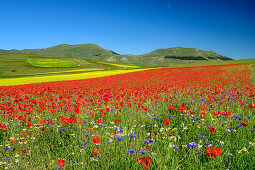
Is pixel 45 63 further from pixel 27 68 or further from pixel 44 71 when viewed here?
pixel 44 71

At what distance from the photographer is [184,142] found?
2.72 m

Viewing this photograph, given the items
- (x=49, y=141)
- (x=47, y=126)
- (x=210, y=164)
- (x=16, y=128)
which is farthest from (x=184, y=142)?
(x=16, y=128)

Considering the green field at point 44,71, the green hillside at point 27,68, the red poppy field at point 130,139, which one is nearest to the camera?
the red poppy field at point 130,139

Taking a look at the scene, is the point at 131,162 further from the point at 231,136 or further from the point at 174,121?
Answer: the point at 231,136


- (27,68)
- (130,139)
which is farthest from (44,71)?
(130,139)

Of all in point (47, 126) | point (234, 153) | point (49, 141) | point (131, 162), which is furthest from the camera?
point (47, 126)

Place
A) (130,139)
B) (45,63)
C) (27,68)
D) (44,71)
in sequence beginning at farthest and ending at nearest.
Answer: (45,63) < (27,68) < (44,71) < (130,139)

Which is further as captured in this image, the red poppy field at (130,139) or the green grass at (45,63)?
the green grass at (45,63)

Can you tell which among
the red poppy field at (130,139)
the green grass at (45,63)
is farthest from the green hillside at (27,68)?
the red poppy field at (130,139)

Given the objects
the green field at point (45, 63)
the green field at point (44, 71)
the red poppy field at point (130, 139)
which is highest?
the green field at point (45, 63)

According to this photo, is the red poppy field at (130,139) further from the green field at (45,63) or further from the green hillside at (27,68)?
the green field at (45,63)

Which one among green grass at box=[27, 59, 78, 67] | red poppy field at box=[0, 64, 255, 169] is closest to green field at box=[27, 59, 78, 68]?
green grass at box=[27, 59, 78, 67]

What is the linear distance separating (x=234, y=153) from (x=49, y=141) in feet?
11.7

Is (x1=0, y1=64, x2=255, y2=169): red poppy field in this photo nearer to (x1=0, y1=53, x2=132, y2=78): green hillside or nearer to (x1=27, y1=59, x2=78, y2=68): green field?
(x1=0, y1=53, x2=132, y2=78): green hillside
